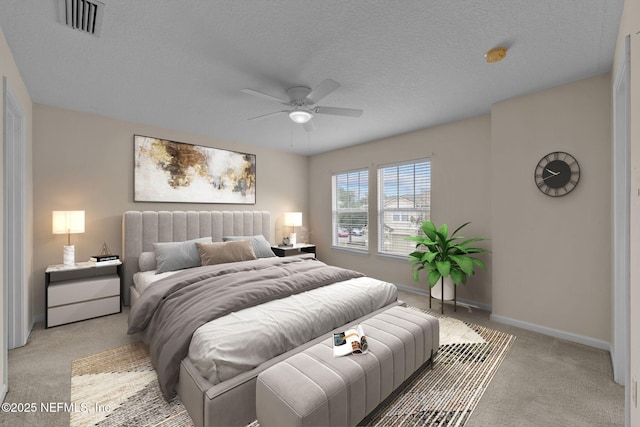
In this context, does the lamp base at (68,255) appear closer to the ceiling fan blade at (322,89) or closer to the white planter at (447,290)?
the ceiling fan blade at (322,89)

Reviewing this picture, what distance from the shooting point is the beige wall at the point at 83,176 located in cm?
327

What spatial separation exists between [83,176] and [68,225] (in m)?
0.71

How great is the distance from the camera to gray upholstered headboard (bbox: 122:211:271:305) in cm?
367

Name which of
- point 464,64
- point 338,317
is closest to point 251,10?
point 464,64

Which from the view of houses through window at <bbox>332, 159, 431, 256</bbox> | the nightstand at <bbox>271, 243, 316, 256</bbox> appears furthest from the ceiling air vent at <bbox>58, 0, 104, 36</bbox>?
the nightstand at <bbox>271, 243, 316, 256</bbox>

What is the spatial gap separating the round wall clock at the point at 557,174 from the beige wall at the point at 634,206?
4.56 ft

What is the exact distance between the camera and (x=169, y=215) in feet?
13.2

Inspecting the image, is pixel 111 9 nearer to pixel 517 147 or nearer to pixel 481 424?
pixel 481 424

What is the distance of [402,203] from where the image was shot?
15.1 feet

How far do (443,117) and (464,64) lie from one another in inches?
54.7

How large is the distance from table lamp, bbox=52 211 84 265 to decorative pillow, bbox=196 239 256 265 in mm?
1313

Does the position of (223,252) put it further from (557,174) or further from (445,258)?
(557,174)

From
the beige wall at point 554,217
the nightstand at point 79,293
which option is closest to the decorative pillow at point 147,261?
the nightstand at point 79,293

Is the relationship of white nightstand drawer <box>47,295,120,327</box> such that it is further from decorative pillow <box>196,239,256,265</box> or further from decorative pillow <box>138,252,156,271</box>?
decorative pillow <box>196,239,256,265</box>
